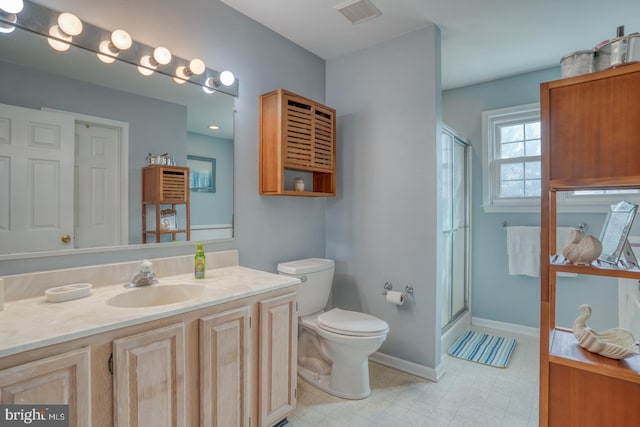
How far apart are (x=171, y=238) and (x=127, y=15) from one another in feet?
3.92

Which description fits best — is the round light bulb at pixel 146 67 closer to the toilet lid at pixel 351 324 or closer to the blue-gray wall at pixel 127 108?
the blue-gray wall at pixel 127 108

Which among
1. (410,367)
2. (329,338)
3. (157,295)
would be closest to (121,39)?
(157,295)

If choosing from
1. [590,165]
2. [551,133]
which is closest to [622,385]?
[590,165]

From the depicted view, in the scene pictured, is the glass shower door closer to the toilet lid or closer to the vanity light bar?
the toilet lid

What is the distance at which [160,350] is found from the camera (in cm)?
121

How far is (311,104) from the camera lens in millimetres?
2393

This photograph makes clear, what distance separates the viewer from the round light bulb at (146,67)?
1705 millimetres

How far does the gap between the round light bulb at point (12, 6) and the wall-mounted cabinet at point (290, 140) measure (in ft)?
4.18

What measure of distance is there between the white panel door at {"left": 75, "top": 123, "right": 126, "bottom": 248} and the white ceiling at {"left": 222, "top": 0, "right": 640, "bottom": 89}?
123cm

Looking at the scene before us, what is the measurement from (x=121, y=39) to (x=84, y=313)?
51.4 inches

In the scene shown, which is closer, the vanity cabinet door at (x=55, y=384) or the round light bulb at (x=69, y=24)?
the vanity cabinet door at (x=55, y=384)

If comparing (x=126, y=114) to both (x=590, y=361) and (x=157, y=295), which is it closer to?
(x=157, y=295)

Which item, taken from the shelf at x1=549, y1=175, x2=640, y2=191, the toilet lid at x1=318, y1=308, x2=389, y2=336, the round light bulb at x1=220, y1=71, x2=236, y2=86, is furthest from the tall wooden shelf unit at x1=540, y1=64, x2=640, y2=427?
the round light bulb at x1=220, y1=71, x2=236, y2=86

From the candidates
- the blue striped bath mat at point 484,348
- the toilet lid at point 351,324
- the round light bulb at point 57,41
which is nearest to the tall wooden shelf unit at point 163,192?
the round light bulb at point 57,41
